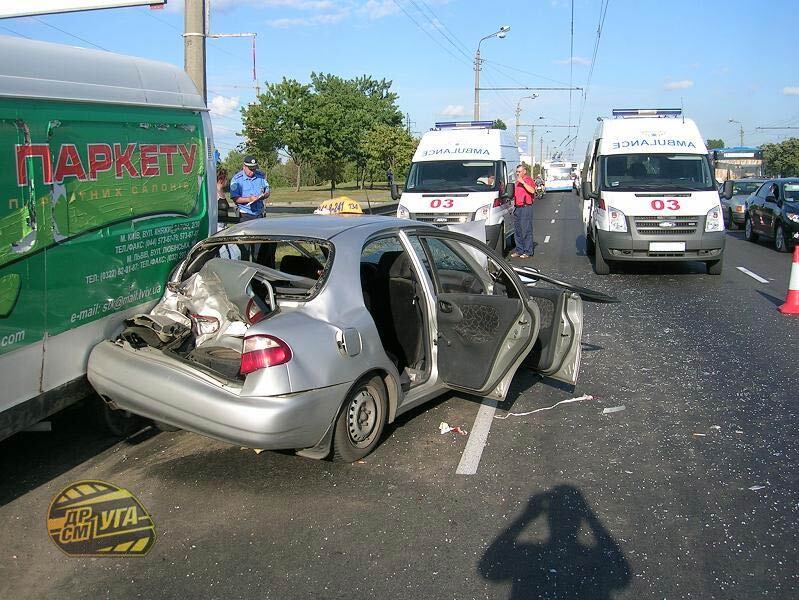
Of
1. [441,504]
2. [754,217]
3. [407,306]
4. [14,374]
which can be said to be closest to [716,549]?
[441,504]

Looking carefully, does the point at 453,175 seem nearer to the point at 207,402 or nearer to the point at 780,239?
the point at 780,239

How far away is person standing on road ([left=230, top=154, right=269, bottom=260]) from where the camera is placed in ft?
37.0

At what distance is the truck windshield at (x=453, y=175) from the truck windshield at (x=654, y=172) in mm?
2607

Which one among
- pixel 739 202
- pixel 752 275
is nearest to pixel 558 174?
pixel 739 202

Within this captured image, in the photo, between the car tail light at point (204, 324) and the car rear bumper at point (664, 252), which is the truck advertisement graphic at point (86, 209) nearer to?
the car tail light at point (204, 324)

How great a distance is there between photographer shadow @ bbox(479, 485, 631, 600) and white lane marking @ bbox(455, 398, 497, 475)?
2.15 feet

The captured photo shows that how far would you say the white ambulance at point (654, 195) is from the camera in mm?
13188

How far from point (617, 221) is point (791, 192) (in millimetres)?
7158

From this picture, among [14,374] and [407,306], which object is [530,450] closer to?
[407,306]

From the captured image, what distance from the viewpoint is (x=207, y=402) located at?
460 centimetres

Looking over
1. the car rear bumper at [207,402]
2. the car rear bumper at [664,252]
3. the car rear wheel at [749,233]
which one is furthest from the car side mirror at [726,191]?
the car rear bumper at [207,402]

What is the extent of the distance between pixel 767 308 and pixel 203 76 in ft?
27.9

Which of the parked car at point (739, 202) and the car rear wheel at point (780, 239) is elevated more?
the parked car at point (739, 202)

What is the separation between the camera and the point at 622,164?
46.5 feet
